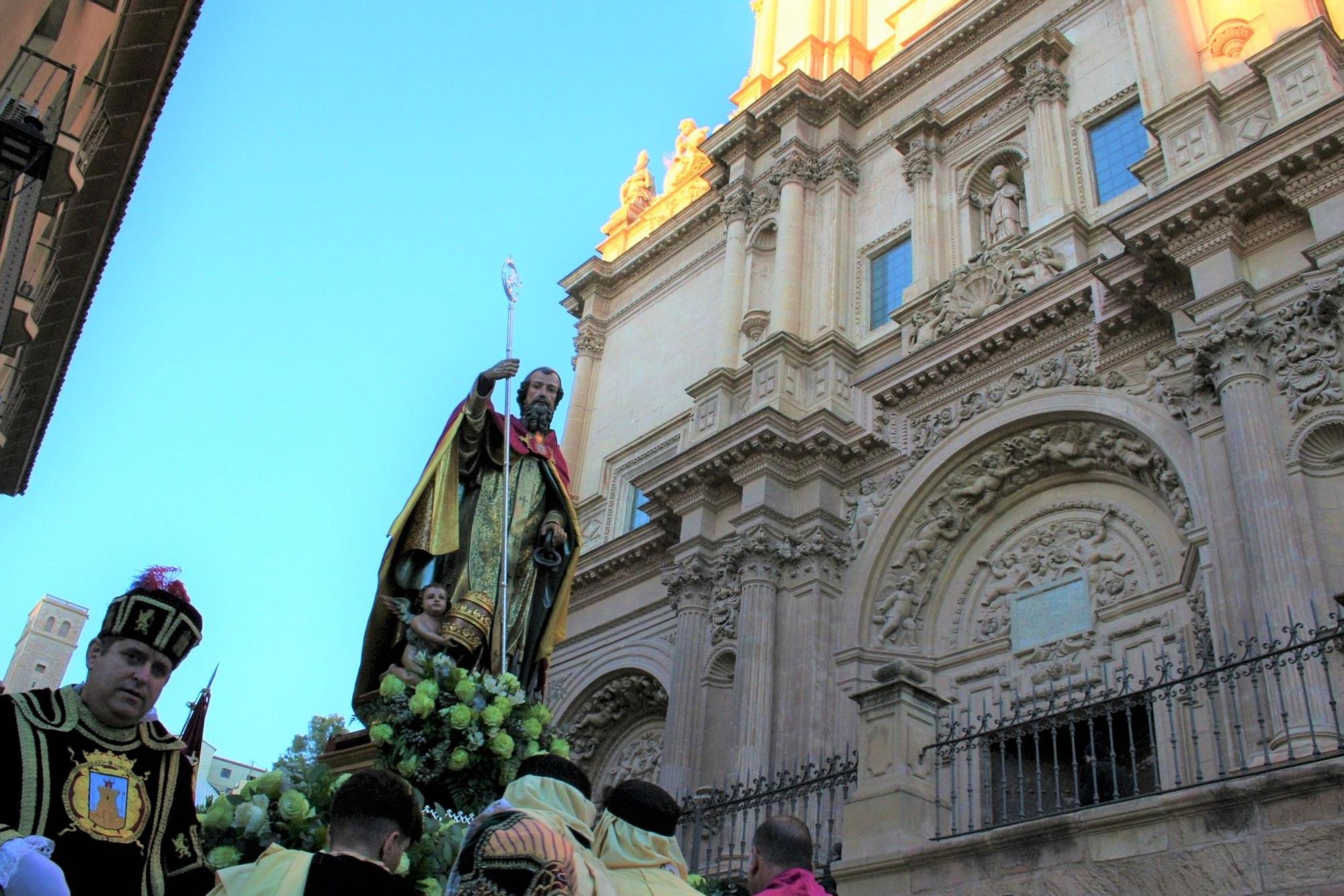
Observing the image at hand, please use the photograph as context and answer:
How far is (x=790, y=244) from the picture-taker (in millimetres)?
19719

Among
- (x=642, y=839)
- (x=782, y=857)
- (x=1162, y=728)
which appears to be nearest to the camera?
(x=642, y=839)

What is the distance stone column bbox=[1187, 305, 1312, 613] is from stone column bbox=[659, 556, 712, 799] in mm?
7407

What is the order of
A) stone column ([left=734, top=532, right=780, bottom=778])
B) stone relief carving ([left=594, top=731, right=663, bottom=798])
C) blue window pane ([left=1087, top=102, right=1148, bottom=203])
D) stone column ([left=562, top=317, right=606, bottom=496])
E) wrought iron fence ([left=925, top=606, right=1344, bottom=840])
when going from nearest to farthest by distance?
wrought iron fence ([left=925, top=606, right=1344, bottom=840]), stone column ([left=734, top=532, right=780, bottom=778]), blue window pane ([left=1087, top=102, right=1148, bottom=203]), stone relief carving ([left=594, top=731, right=663, bottom=798]), stone column ([left=562, top=317, right=606, bottom=496])

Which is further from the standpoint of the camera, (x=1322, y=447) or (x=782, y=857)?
(x=1322, y=447)

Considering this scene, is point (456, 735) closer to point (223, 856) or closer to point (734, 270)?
point (223, 856)

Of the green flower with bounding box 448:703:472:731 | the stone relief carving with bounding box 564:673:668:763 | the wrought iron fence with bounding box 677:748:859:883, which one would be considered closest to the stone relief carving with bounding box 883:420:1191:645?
the wrought iron fence with bounding box 677:748:859:883

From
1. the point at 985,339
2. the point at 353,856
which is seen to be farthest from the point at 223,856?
the point at 985,339

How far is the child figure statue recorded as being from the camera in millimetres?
6645

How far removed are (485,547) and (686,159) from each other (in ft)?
67.0

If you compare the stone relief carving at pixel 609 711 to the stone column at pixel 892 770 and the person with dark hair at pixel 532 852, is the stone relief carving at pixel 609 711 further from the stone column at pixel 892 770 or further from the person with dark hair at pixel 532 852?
the person with dark hair at pixel 532 852

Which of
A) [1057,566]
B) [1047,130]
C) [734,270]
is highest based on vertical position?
[734,270]

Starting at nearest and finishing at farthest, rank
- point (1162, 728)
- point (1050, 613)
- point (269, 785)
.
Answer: point (269, 785)
point (1162, 728)
point (1050, 613)

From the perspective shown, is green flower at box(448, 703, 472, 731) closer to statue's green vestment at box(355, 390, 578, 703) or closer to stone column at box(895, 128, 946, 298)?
statue's green vestment at box(355, 390, 578, 703)

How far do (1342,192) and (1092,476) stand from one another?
4.30 meters
